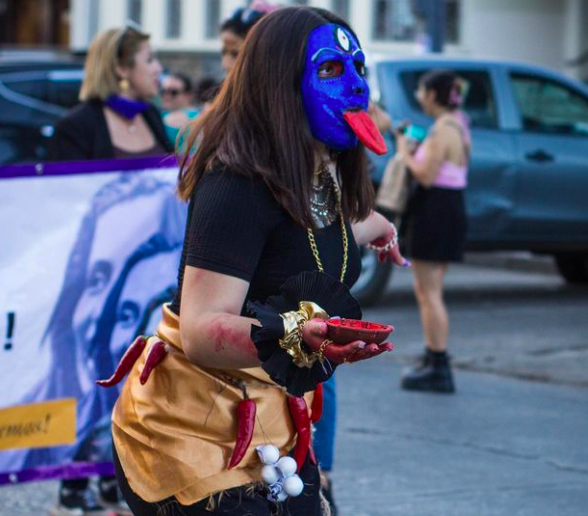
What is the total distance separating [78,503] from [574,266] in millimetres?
8548

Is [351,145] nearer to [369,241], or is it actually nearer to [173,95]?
[369,241]

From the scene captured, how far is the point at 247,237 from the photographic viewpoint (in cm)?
261

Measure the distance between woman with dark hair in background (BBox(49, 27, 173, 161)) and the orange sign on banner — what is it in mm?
1016

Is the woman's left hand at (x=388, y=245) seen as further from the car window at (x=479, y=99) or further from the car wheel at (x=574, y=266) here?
the car wheel at (x=574, y=266)

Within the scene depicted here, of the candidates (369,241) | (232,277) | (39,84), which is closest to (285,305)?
(232,277)

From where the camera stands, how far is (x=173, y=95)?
36.7 feet

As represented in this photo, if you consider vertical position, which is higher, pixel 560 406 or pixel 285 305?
pixel 285 305

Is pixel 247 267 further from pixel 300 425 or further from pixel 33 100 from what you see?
pixel 33 100

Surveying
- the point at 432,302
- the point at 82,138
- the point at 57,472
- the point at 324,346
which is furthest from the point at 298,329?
the point at 432,302

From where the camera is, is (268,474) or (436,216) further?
(436,216)

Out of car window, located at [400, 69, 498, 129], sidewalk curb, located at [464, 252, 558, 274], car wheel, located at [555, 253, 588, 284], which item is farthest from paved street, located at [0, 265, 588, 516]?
sidewalk curb, located at [464, 252, 558, 274]

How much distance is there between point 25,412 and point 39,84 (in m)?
8.13

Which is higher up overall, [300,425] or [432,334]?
[300,425]

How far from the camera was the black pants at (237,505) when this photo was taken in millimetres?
2703
